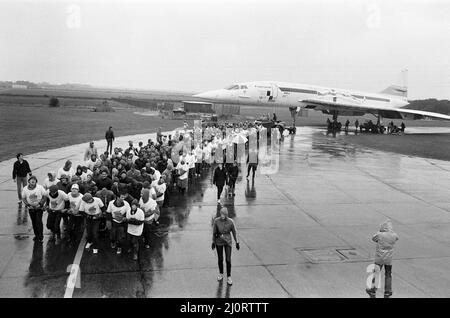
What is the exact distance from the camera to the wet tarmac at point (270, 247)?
25.2 ft

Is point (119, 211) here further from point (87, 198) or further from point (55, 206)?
point (55, 206)

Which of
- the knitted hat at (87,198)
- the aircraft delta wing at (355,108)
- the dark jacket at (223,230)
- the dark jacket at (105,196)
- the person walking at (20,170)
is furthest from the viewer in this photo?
the aircraft delta wing at (355,108)

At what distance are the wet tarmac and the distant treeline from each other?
114996mm

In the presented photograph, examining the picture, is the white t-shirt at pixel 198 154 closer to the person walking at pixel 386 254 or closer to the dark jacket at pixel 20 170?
the dark jacket at pixel 20 170

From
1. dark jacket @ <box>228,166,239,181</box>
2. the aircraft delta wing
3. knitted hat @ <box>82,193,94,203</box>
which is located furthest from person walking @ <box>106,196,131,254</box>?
the aircraft delta wing

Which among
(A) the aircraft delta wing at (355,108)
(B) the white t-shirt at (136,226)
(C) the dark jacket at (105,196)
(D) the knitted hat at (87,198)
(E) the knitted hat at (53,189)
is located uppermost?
(A) the aircraft delta wing at (355,108)

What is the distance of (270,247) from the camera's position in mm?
9883

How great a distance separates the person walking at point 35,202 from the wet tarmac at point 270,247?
15.0 inches

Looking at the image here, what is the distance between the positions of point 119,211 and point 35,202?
6.72ft

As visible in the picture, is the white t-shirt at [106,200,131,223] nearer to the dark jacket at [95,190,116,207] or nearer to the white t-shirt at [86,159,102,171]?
the dark jacket at [95,190,116,207]

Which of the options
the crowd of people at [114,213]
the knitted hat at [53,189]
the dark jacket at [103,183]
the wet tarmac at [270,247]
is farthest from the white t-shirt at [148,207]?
the knitted hat at [53,189]

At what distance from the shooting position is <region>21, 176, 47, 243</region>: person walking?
954 cm

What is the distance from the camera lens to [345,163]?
74.2 ft

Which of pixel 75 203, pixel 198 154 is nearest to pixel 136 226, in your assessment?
pixel 75 203
